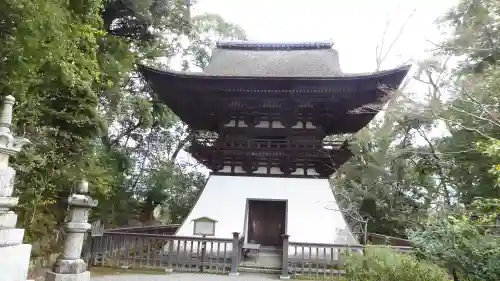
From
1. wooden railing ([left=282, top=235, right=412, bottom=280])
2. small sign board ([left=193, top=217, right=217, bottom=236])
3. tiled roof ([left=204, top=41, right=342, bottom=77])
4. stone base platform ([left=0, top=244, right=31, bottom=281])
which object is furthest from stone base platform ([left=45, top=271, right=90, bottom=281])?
tiled roof ([left=204, top=41, right=342, bottom=77])

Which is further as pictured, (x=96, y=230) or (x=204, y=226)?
(x=204, y=226)

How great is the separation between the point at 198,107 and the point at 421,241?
6.38 m

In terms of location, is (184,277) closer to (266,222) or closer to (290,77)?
(266,222)

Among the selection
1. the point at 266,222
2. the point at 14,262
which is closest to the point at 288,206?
the point at 266,222

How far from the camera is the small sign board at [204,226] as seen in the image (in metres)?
7.85

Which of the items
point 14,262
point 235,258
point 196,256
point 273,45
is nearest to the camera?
point 14,262

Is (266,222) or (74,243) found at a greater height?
(266,222)

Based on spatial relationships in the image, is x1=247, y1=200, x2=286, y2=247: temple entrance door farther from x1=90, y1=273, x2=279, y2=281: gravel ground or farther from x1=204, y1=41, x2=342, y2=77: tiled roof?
x1=204, y1=41, x2=342, y2=77: tiled roof

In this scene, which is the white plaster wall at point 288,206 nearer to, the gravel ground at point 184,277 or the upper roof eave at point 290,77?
the gravel ground at point 184,277

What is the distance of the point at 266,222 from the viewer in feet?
30.0

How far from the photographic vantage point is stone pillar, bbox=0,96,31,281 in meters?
3.51

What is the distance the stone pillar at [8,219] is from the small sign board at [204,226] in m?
4.35

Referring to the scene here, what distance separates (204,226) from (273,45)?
620cm

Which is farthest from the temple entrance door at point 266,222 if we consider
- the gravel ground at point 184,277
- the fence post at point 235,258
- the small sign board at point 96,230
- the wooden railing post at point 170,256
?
the small sign board at point 96,230
